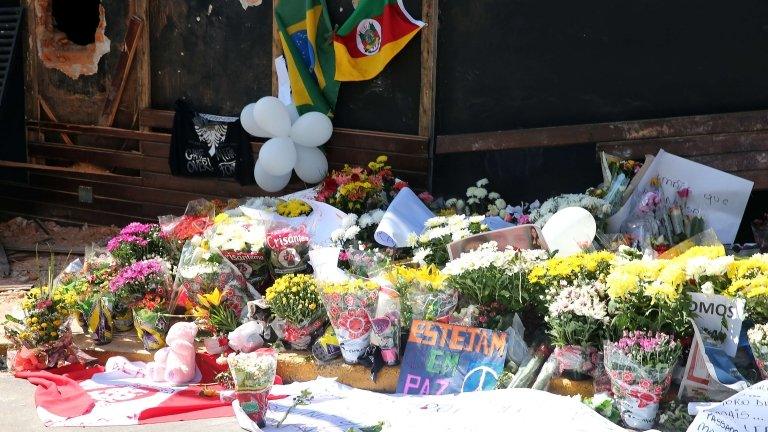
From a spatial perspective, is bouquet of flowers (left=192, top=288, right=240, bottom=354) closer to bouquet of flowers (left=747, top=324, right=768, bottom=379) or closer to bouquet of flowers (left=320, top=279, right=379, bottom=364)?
bouquet of flowers (left=320, top=279, right=379, bottom=364)

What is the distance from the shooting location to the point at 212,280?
7.26 meters

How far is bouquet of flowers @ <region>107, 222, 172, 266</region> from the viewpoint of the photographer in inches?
Result: 312

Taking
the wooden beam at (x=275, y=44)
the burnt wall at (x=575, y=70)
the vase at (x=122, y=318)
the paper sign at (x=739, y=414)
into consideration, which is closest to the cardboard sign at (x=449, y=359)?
the paper sign at (x=739, y=414)

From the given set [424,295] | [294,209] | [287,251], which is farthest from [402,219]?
[424,295]

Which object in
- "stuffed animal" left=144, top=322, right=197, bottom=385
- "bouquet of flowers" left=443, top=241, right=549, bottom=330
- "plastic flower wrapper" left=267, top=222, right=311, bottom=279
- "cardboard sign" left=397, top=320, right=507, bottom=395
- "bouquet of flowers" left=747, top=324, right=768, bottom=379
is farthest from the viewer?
"plastic flower wrapper" left=267, top=222, right=311, bottom=279

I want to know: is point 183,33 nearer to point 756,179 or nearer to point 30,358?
point 30,358

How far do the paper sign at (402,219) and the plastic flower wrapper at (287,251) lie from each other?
630mm

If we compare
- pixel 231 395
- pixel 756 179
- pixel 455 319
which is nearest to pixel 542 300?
pixel 455 319

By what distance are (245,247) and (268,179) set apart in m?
1.88

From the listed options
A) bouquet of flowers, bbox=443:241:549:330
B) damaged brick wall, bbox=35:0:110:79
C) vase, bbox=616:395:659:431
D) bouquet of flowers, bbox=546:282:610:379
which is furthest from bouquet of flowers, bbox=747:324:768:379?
damaged brick wall, bbox=35:0:110:79

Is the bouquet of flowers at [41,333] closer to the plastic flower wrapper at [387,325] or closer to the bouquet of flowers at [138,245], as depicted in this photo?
the bouquet of flowers at [138,245]

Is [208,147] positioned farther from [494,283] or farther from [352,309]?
[494,283]

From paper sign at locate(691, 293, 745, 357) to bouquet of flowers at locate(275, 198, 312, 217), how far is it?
3608 millimetres

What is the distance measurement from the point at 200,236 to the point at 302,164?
1614mm
